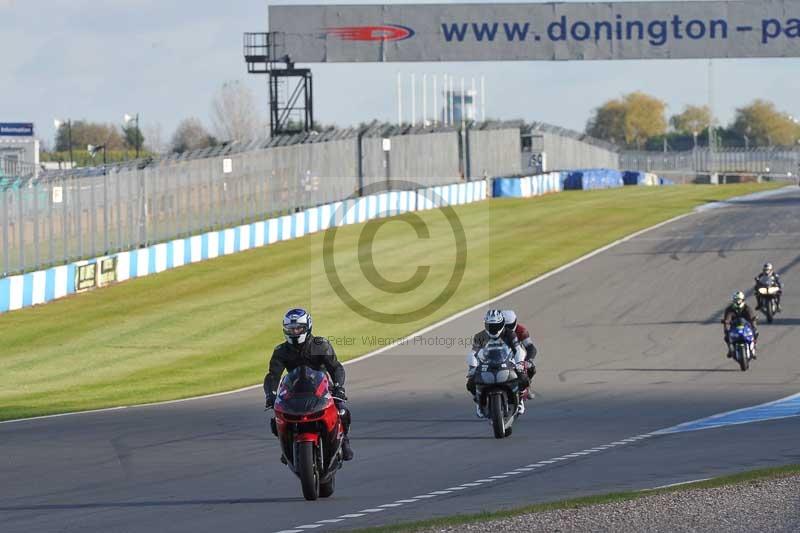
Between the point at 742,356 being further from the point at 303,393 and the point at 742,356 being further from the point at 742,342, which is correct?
the point at 303,393

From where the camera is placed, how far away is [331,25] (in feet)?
182

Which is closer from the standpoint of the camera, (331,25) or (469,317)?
(469,317)

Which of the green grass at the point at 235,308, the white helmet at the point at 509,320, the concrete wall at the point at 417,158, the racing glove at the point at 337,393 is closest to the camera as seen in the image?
the racing glove at the point at 337,393

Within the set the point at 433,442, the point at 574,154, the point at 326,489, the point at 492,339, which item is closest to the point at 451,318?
the point at 492,339

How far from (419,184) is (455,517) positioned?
55051 millimetres

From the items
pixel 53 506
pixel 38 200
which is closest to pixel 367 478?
pixel 53 506

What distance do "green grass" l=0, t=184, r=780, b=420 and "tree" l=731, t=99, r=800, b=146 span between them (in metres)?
141

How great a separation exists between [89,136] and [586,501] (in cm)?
11399

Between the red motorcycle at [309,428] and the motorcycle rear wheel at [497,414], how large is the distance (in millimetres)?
4460

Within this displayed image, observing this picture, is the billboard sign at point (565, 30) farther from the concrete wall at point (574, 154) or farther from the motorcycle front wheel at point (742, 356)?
the motorcycle front wheel at point (742, 356)

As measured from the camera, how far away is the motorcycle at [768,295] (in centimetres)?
3031

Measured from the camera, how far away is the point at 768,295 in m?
30.3

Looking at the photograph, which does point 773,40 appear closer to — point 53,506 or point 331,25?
point 331,25

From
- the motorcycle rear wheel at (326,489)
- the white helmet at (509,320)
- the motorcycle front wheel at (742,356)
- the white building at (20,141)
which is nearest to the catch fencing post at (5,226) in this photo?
the motorcycle front wheel at (742,356)
